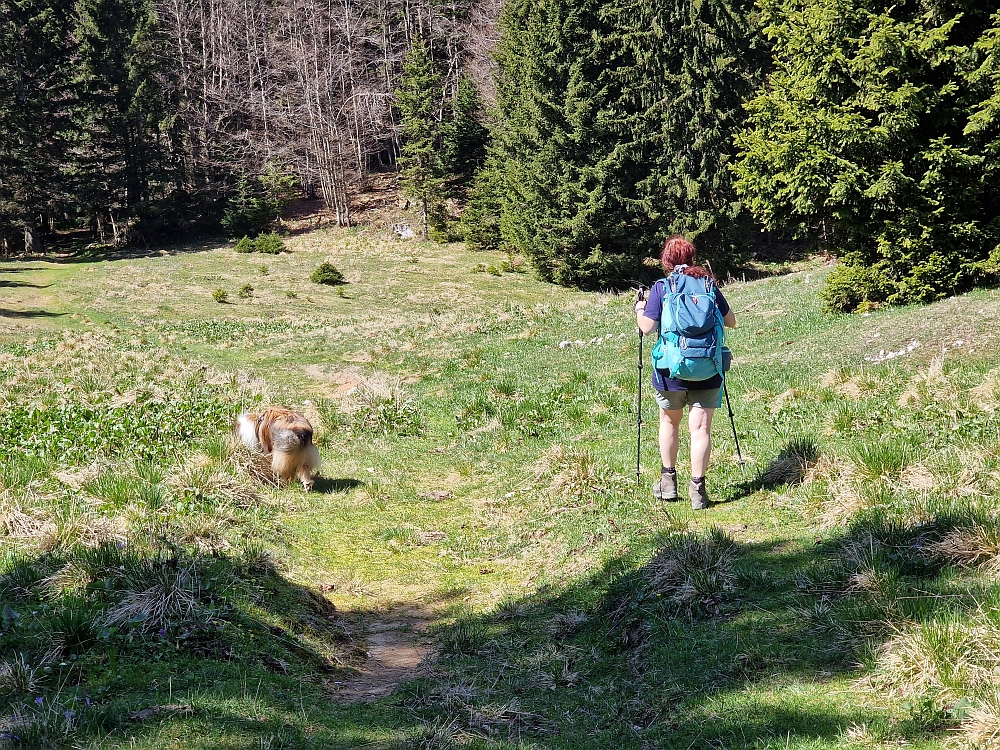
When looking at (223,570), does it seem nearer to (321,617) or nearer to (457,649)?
(321,617)

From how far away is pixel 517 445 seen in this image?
10680 millimetres

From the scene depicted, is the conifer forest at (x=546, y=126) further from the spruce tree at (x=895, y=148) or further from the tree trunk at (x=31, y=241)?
the tree trunk at (x=31, y=241)

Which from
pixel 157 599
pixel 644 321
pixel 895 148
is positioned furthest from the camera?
pixel 895 148

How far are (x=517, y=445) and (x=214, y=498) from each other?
425cm

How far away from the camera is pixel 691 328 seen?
6371 mm

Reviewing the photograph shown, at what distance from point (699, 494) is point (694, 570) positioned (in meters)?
1.86

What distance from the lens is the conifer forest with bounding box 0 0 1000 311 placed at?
49.9 ft

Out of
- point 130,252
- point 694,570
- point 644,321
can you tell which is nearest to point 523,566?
point 694,570

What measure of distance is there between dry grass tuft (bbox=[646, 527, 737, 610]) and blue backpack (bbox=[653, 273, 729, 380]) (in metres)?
1.42

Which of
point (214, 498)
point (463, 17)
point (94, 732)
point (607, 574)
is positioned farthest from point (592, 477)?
point (463, 17)

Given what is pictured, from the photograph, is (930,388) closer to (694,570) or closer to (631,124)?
(694,570)

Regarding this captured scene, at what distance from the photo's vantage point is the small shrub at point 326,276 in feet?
133

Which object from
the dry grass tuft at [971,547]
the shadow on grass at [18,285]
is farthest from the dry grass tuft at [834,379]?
the shadow on grass at [18,285]

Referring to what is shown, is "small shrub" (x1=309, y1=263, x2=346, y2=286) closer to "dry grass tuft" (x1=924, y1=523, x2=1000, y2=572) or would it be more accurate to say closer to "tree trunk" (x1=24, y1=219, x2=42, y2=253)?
"tree trunk" (x1=24, y1=219, x2=42, y2=253)
